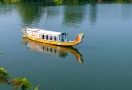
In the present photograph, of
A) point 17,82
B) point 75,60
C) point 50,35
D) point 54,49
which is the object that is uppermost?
point 17,82

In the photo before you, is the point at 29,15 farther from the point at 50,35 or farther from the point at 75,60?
the point at 75,60

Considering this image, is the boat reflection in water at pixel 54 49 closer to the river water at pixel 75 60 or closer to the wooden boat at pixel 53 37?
the river water at pixel 75 60

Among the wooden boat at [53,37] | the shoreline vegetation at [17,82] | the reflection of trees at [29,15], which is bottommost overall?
the wooden boat at [53,37]

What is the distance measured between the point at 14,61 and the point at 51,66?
22.4 ft

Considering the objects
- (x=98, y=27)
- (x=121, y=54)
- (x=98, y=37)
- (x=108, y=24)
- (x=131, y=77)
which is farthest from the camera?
(x=108, y=24)

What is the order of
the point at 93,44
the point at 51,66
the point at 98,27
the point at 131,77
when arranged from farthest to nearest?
the point at 98,27, the point at 93,44, the point at 51,66, the point at 131,77

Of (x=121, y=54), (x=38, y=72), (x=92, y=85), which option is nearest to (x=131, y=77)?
(x=92, y=85)

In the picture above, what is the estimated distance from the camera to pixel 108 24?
69250 mm

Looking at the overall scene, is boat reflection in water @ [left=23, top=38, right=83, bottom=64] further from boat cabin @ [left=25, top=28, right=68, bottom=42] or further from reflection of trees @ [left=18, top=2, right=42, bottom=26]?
reflection of trees @ [left=18, top=2, right=42, bottom=26]

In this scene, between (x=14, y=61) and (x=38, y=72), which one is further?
(x=14, y=61)

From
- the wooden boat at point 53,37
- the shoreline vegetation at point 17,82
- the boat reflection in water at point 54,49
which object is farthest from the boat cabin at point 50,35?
the shoreline vegetation at point 17,82

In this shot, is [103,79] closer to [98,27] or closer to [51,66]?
[51,66]

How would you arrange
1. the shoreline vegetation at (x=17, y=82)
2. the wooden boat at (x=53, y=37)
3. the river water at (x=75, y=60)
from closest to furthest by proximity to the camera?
the shoreline vegetation at (x=17, y=82), the river water at (x=75, y=60), the wooden boat at (x=53, y=37)

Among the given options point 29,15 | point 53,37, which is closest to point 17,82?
point 53,37
